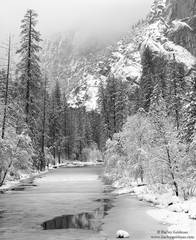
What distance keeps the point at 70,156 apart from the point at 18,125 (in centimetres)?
5464

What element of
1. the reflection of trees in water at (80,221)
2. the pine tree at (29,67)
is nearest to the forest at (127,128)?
the pine tree at (29,67)

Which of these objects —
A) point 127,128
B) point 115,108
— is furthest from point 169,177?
point 115,108

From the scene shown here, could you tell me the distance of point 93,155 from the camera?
9081cm

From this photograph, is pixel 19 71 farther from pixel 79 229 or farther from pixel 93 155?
pixel 93 155

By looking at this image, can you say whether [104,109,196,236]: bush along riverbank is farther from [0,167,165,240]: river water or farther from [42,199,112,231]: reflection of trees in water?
[42,199,112,231]: reflection of trees in water

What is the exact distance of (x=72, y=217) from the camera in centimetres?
1706

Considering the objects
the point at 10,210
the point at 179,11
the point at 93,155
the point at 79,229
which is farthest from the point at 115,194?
the point at 179,11

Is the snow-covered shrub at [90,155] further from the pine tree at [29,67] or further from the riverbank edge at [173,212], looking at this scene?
the riverbank edge at [173,212]

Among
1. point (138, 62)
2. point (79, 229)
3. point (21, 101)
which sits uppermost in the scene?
point (138, 62)

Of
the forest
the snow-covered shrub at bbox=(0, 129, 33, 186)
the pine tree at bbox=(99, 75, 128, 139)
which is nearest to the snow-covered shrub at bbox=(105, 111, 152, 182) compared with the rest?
the forest

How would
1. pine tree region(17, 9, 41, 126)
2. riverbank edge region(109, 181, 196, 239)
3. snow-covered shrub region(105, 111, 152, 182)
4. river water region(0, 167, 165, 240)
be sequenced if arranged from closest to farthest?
riverbank edge region(109, 181, 196, 239) → river water region(0, 167, 165, 240) → snow-covered shrub region(105, 111, 152, 182) → pine tree region(17, 9, 41, 126)

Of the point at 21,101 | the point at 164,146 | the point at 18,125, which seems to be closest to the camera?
the point at 164,146

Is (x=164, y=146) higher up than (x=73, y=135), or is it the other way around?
(x=73, y=135)

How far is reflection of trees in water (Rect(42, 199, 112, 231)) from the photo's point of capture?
14985 mm
